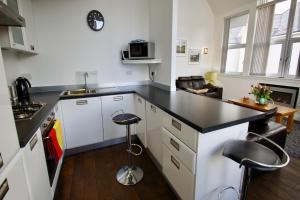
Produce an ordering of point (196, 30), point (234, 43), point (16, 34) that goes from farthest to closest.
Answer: point (196, 30), point (234, 43), point (16, 34)

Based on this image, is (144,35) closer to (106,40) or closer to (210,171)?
(106,40)

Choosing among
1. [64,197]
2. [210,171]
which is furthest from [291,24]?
[64,197]

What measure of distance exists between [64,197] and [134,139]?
1404 mm

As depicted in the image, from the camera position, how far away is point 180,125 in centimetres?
141

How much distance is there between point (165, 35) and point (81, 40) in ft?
4.64

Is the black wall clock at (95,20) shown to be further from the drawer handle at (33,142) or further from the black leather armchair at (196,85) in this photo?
the black leather armchair at (196,85)

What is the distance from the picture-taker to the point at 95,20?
2775mm

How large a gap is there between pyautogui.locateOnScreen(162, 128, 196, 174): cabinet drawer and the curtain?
4.51m

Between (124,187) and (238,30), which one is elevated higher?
(238,30)

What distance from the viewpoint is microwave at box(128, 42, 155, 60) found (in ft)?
9.17

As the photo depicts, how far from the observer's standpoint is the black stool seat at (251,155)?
3.24ft

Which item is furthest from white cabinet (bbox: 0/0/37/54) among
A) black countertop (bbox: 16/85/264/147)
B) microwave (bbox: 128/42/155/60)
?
microwave (bbox: 128/42/155/60)

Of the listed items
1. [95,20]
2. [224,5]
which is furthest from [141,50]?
[224,5]

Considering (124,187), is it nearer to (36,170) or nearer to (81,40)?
(36,170)
